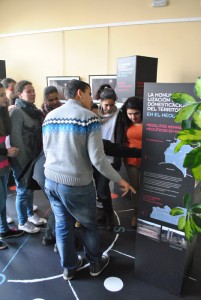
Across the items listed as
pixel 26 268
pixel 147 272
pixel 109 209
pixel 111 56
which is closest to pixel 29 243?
Answer: pixel 26 268

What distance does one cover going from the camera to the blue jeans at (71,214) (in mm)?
1580

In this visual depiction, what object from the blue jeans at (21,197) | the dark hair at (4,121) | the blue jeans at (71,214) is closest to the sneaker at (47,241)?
the blue jeans at (21,197)

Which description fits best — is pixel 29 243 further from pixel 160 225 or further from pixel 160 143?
pixel 160 143

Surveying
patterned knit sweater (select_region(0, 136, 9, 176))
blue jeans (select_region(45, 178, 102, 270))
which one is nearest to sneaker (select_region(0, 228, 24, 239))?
patterned knit sweater (select_region(0, 136, 9, 176))

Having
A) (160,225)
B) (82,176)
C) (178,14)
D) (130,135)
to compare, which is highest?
(178,14)

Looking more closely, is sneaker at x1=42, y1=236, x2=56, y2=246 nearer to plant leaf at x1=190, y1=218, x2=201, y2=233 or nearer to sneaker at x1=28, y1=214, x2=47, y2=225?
sneaker at x1=28, y1=214, x2=47, y2=225

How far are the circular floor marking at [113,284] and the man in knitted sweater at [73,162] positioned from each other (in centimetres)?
34

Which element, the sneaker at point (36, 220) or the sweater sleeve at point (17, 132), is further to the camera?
the sneaker at point (36, 220)

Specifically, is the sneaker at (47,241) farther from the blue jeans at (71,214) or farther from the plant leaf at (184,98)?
the plant leaf at (184,98)

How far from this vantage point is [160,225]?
166 centimetres

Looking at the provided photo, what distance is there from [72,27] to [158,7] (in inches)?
64.1

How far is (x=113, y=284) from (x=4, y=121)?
5.10ft

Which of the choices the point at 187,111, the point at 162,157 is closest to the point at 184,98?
the point at 187,111

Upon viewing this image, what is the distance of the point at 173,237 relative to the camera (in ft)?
5.32
